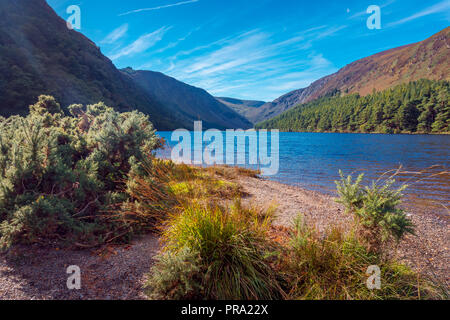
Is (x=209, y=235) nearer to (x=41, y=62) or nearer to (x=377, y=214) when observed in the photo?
(x=377, y=214)

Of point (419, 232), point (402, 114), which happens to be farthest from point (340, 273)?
point (402, 114)

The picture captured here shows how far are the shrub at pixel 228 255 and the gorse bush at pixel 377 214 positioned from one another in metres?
1.40

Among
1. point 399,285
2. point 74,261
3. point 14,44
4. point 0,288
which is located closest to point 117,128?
point 74,261

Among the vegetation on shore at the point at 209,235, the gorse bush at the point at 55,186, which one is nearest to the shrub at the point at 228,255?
the vegetation on shore at the point at 209,235

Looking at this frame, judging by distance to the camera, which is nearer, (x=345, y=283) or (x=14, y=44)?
(x=345, y=283)

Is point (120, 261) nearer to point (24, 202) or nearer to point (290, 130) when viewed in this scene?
point (24, 202)

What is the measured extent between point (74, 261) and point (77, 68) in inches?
4487

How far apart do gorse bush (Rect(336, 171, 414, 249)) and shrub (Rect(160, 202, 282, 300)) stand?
1403 millimetres

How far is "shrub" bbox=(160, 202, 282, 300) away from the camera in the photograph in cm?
269

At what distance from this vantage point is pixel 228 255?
3.00 metres

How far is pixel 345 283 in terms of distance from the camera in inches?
109

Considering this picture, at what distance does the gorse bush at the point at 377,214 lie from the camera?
9.31ft

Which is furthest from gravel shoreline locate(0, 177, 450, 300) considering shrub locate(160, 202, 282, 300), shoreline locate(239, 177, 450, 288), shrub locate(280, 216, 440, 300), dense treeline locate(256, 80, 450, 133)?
dense treeline locate(256, 80, 450, 133)

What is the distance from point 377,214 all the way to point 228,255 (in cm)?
211
